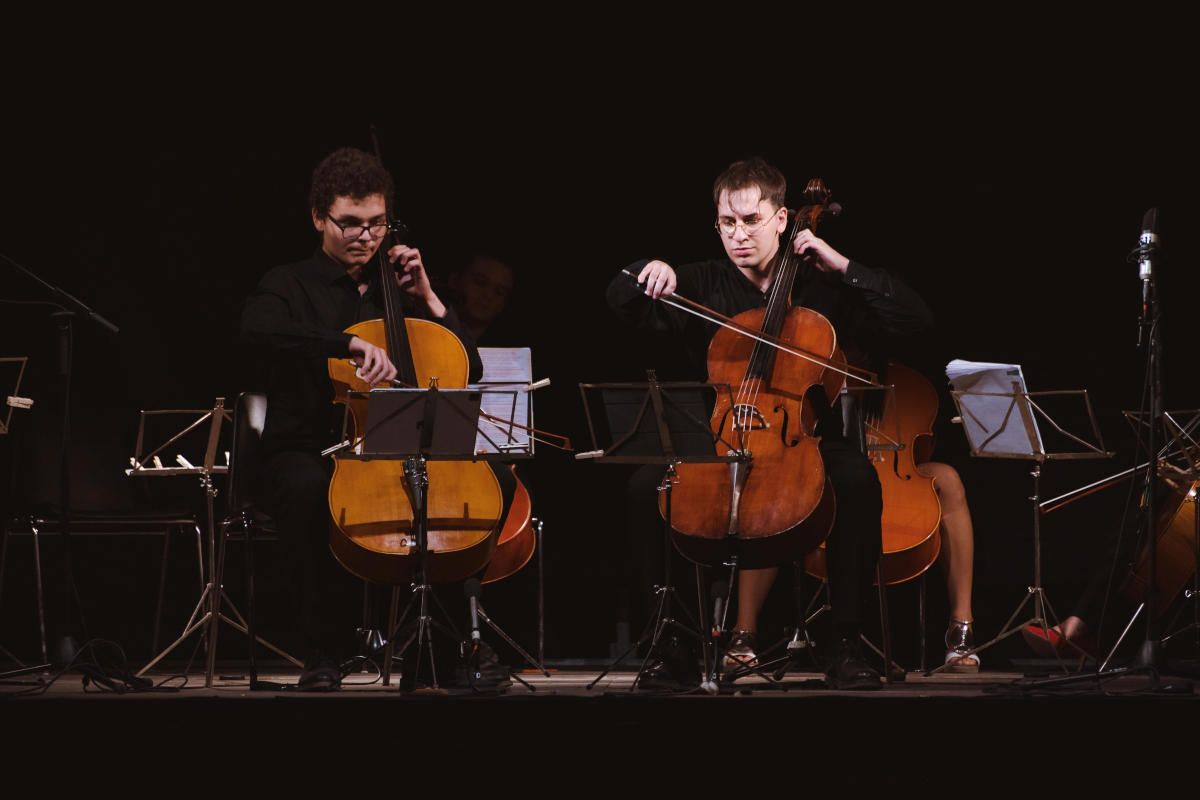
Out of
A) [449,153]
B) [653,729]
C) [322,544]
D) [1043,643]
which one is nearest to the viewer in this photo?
[653,729]

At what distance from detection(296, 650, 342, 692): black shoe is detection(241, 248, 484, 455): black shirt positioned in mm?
577

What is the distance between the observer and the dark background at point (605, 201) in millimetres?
5125


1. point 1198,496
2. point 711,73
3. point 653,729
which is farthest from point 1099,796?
point 711,73

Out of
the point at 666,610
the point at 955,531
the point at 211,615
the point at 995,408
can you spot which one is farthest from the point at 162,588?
the point at 995,408

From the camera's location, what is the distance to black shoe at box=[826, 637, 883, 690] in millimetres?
3275

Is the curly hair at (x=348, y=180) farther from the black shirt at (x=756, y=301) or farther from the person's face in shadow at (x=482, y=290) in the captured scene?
the person's face in shadow at (x=482, y=290)

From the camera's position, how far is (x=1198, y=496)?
159 inches

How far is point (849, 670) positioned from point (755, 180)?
1405mm

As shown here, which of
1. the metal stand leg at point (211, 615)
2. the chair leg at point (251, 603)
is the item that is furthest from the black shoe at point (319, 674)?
the metal stand leg at point (211, 615)

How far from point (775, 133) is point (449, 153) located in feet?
4.31

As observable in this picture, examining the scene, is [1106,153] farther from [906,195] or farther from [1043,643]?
[1043,643]

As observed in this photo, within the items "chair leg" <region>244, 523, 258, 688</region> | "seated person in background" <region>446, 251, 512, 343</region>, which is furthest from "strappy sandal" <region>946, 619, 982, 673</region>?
"chair leg" <region>244, 523, 258, 688</region>

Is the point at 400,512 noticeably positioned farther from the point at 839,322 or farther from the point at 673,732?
the point at 839,322

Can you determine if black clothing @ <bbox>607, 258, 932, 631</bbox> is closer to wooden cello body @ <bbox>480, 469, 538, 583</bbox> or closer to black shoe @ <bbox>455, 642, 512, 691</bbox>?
black shoe @ <bbox>455, 642, 512, 691</bbox>
